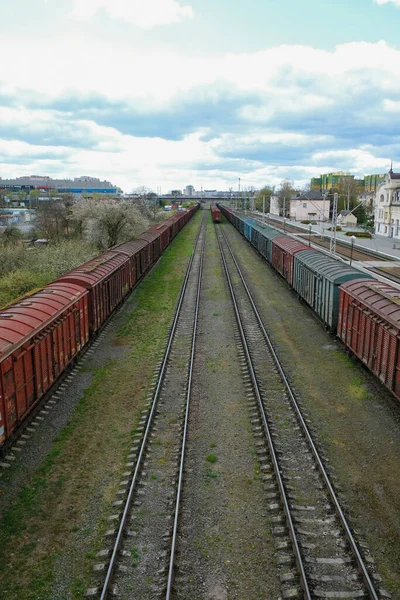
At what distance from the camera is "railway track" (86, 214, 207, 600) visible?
8688 mm

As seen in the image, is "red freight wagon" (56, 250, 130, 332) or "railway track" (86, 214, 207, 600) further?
"red freight wagon" (56, 250, 130, 332)

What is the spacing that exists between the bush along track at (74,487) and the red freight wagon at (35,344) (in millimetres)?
1176

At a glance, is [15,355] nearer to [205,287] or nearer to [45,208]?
[205,287]

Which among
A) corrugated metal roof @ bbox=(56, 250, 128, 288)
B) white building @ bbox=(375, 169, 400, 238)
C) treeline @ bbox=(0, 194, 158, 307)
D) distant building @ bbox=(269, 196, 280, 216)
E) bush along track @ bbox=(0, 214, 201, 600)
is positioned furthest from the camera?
distant building @ bbox=(269, 196, 280, 216)

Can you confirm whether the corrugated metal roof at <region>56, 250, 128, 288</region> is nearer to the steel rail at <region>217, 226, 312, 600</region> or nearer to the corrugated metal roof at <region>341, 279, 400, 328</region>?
the steel rail at <region>217, 226, 312, 600</region>

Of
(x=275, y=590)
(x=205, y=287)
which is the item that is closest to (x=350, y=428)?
(x=275, y=590)

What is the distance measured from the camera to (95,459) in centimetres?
1291

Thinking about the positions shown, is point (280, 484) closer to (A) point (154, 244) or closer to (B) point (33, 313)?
(B) point (33, 313)

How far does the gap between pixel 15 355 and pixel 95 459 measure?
3.70 metres

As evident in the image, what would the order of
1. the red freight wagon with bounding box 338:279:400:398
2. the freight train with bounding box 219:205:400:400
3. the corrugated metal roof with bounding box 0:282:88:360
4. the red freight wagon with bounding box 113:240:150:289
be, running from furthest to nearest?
the red freight wagon with bounding box 113:240:150:289
the freight train with bounding box 219:205:400:400
the red freight wagon with bounding box 338:279:400:398
the corrugated metal roof with bounding box 0:282:88:360

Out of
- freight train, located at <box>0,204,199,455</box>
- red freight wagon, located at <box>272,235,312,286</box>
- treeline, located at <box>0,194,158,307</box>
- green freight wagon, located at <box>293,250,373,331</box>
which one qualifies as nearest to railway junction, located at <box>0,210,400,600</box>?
freight train, located at <box>0,204,199,455</box>

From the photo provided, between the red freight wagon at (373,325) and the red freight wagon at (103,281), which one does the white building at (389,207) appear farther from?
the red freight wagon at (373,325)

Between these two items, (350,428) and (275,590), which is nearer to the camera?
(275,590)

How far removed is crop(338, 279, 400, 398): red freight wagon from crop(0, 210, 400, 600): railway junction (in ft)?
3.81
